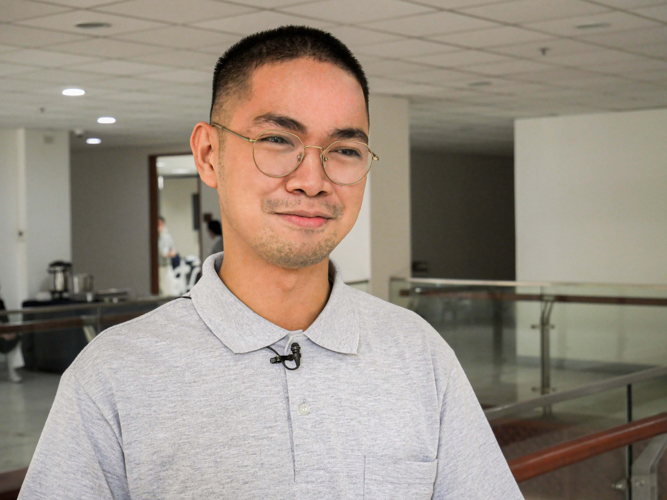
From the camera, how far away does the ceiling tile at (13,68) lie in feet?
23.0

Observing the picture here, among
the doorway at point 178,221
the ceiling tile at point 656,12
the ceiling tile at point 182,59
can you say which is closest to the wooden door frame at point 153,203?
the doorway at point 178,221

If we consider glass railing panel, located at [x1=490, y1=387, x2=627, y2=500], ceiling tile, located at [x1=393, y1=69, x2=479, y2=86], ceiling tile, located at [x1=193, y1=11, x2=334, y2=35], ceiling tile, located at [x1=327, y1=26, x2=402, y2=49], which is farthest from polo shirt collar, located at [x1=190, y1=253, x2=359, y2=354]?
ceiling tile, located at [x1=393, y1=69, x2=479, y2=86]

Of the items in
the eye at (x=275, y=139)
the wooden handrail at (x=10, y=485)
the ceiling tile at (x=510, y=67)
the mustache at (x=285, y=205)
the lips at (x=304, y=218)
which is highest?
the ceiling tile at (x=510, y=67)

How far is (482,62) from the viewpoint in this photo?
7.29m

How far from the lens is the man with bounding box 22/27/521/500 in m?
1.02

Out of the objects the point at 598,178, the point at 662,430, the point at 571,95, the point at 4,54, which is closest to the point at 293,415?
the point at 662,430

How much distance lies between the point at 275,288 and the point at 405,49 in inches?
227

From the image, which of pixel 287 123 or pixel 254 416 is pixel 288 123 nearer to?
pixel 287 123

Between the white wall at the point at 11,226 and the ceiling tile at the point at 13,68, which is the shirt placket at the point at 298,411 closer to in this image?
the ceiling tile at the point at 13,68

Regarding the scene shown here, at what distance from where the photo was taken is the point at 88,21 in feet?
18.1

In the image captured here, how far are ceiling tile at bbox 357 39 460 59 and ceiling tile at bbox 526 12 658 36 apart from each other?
0.84 meters

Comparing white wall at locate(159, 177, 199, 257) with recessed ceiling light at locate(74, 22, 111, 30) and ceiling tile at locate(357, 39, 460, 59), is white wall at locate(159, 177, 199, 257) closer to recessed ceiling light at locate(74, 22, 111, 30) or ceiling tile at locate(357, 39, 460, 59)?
ceiling tile at locate(357, 39, 460, 59)

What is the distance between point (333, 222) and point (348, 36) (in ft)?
17.2

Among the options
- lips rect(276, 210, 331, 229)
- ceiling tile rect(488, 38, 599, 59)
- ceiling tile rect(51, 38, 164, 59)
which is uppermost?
ceiling tile rect(488, 38, 599, 59)
